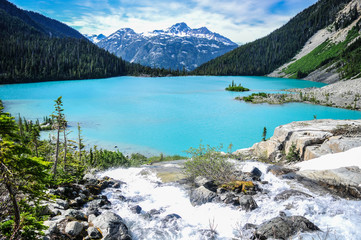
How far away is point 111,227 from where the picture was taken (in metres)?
8.89

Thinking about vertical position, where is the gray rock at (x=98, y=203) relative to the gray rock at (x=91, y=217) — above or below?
below

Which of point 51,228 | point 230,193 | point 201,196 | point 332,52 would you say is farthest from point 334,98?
point 332,52

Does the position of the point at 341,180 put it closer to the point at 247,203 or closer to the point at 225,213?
the point at 247,203

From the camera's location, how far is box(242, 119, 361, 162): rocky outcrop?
53.2ft

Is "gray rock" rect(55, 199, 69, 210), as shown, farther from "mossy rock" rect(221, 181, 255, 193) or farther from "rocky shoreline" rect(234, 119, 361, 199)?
"rocky shoreline" rect(234, 119, 361, 199)

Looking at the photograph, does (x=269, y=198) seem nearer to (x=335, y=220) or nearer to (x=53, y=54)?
(x=335, y=220)

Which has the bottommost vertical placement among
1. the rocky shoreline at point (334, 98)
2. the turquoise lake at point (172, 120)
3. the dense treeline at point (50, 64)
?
the turquoise lake at point (172, 120)

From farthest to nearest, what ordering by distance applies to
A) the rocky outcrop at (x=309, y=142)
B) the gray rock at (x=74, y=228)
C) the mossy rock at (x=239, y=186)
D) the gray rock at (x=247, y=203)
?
the rocky outcrop at (x=309, y=142) → the mossy rock at (x=239, y=186) → the gray rock at (x=247, y=203) → the gray rock at (x=74, y=228)

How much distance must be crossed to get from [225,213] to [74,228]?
6774 millimetres

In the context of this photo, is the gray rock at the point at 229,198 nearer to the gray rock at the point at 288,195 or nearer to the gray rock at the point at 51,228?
the gray rock at the point at 288,195

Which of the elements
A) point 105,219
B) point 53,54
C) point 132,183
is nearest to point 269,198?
point 105,219

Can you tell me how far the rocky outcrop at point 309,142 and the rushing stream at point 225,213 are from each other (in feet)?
16.9

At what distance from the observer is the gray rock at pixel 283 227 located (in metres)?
8.53

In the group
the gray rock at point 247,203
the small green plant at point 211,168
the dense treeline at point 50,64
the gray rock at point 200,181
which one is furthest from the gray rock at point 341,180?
the dense treeline at point 50,64
